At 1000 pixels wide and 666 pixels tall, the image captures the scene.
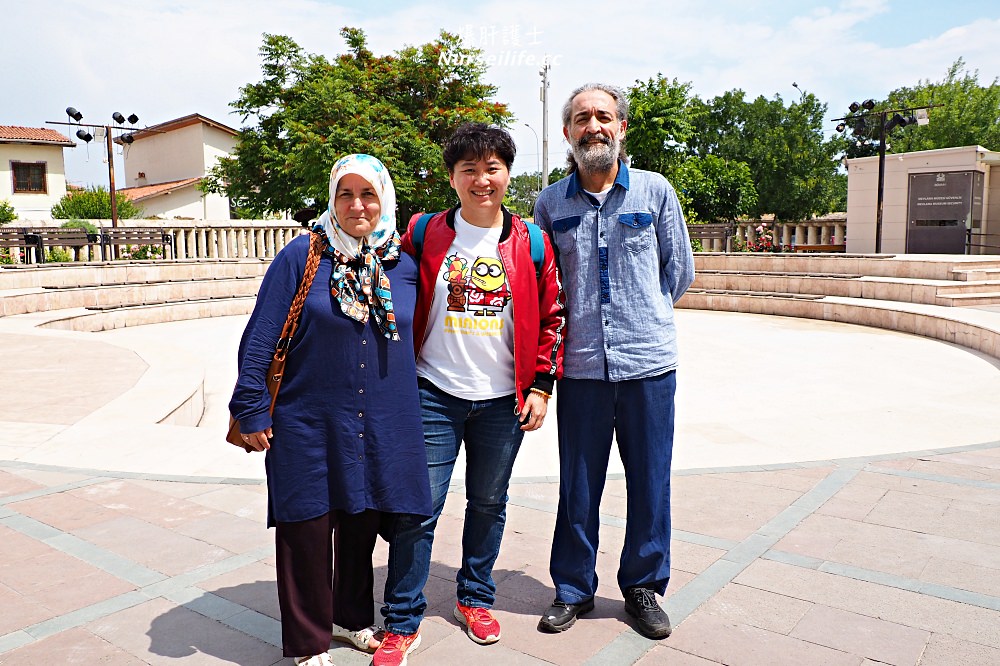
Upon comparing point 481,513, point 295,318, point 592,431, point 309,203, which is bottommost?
point 481,513

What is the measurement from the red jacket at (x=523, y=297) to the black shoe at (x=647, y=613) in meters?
0.96

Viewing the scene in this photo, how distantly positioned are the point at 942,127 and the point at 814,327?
4102 centimetres

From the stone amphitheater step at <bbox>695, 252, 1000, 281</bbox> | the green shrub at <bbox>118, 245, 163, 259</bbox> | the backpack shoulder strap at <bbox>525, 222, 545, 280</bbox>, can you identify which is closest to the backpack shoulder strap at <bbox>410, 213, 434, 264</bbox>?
the backpack shoulder strap at <bbox>525, 222, 545, 280</bbox>

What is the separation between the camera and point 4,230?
19.3 metres

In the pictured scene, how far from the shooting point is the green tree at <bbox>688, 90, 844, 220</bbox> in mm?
48938

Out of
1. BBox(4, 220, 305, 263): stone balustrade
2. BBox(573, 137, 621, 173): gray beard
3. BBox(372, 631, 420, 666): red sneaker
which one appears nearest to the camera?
BBox(372, 631, 420, 666): red sneaker

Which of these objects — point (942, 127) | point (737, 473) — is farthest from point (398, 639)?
point (942, 127)

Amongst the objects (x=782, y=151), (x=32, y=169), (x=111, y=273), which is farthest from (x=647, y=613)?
(x=782, y=151)

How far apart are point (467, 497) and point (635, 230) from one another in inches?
50.3

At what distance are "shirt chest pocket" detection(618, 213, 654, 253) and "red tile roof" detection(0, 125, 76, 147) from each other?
43.6 m

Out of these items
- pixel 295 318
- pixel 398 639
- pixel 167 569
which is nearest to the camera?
pixel 295 318

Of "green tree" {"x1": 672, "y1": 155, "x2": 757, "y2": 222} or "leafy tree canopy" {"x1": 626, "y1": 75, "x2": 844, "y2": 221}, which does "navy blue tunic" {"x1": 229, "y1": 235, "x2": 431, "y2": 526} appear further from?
"green tree" {"x1": 672, "y1": 155, "x2": 757, "y2": 222}

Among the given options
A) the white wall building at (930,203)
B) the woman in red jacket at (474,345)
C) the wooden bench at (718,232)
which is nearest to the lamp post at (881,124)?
the white wall building at (930,203)

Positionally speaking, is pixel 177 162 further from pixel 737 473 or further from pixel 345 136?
pixel 737 473
